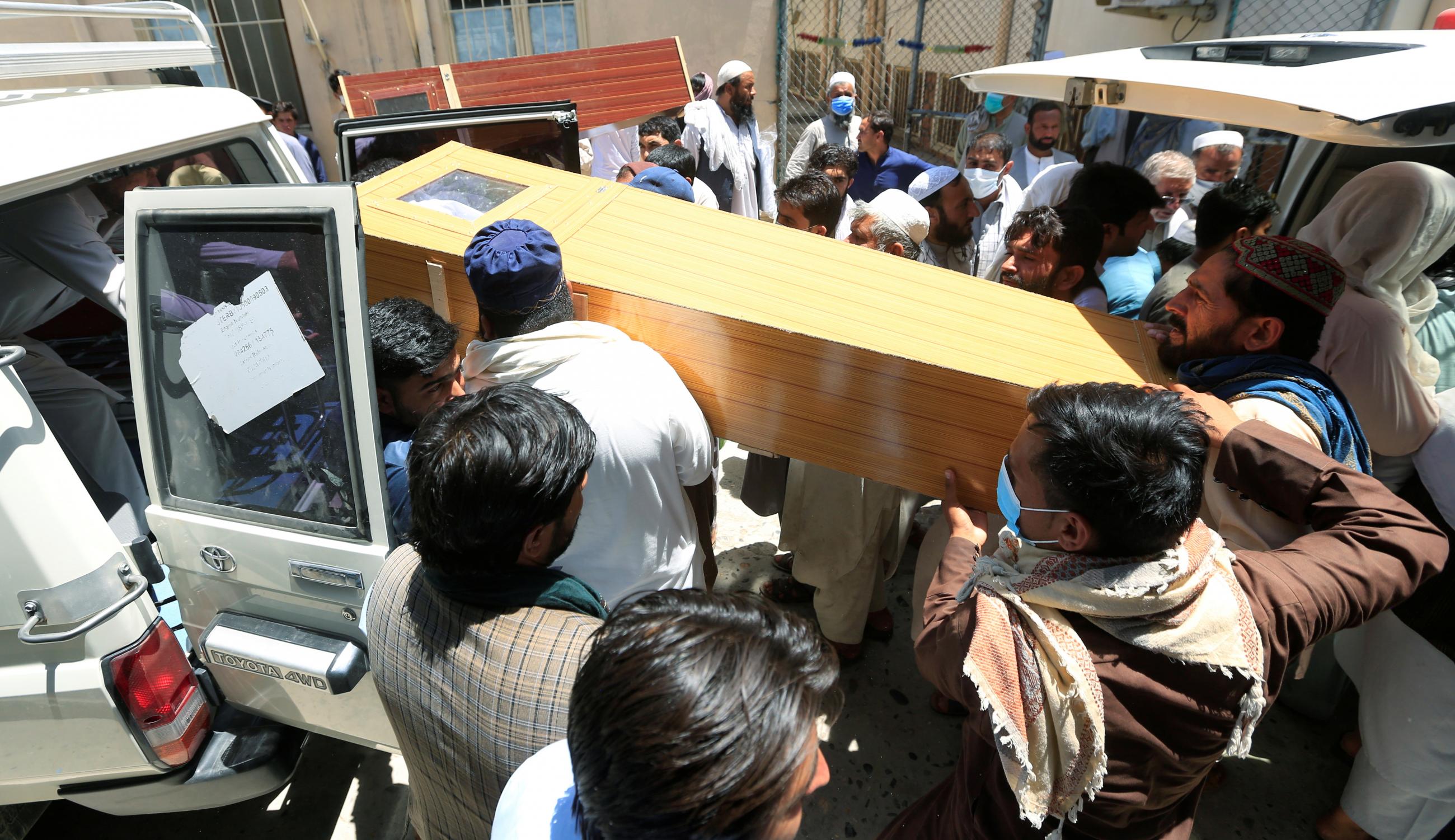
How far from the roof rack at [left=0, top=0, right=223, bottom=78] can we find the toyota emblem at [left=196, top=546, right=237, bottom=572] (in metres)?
1.24

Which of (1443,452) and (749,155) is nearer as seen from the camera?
(1443,452)

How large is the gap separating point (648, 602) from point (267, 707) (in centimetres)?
159

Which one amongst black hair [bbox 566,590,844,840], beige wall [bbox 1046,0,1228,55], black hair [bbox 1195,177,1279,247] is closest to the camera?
black hair [bbox 566,590,844,840]

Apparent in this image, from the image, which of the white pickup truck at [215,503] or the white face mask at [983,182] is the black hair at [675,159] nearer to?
the white face mask at [983,182]

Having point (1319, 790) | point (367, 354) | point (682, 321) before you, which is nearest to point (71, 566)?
point (367, 354)

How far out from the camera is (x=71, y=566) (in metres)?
1.61

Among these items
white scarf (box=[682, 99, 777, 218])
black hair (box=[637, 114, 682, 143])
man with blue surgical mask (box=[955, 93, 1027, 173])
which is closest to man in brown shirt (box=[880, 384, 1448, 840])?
white scarf (box=[682, 99, 777, 218])

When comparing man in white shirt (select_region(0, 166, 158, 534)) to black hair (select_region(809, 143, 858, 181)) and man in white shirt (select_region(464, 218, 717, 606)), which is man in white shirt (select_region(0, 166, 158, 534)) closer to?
man in white shirt (select_region(464, 218, 717, 606))

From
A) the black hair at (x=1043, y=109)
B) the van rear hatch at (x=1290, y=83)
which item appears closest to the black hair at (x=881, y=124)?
the black hair at (x=1043, y=109)

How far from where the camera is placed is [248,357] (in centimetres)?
177

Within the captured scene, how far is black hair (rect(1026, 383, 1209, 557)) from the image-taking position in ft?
4.12

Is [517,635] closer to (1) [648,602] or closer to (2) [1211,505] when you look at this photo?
(1) [648,602]

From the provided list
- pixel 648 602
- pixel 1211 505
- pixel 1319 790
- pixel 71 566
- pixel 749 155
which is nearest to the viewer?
pixel 648 602

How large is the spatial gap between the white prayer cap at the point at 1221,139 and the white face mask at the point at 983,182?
1469 mm
